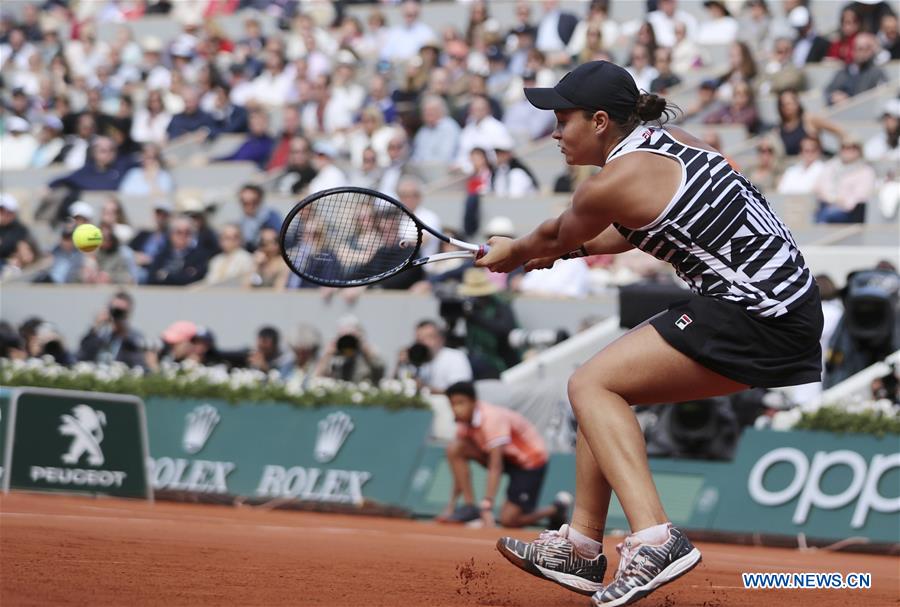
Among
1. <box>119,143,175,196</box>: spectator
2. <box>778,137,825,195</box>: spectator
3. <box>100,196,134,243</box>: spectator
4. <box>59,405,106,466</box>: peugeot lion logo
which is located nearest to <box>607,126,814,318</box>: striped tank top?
<box>59,405,106,466</box>: peugeot lion logo

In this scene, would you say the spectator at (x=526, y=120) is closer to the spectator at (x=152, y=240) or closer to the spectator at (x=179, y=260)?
the spectator at (x=179, y=260)

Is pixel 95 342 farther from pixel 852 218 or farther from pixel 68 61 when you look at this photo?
pixel 68 61

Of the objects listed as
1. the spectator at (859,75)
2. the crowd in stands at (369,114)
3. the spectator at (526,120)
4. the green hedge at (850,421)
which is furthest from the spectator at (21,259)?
the green hedge at (850,421)

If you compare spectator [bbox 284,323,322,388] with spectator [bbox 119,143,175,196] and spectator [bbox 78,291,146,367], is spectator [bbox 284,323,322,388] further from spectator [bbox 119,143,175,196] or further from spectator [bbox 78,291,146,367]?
spectator [bbox 119,143,175,196]

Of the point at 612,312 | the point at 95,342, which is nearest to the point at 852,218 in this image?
the point at 612,312

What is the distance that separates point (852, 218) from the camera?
16.5 m

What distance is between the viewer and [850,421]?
1266cm

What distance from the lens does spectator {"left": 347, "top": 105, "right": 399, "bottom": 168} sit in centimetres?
2023

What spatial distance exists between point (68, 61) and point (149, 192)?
6007mm

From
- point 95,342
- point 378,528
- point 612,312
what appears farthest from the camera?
point 95,342

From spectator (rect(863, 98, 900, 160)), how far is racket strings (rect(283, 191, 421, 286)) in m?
9.80

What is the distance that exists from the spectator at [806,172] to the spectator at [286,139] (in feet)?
23.5

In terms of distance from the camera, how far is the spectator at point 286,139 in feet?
69.2

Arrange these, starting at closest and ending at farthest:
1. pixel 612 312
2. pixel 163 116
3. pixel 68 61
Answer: pixel 612 312 → pixel 163 116 → pixel 68 61
